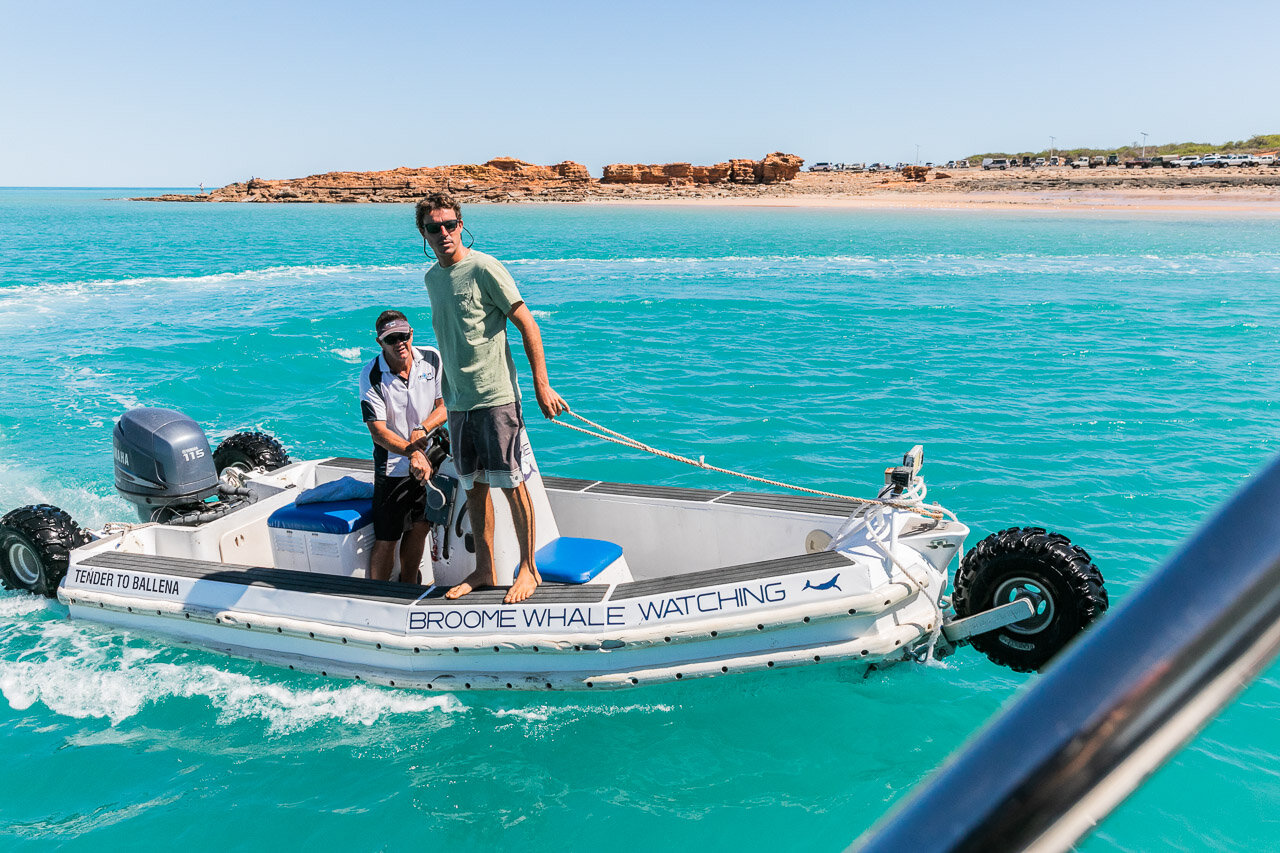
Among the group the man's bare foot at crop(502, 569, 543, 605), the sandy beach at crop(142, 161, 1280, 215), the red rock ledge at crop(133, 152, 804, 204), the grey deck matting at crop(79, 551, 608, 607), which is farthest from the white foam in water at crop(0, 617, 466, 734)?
the red rock ledge at crop(133, 152, 804, 204)

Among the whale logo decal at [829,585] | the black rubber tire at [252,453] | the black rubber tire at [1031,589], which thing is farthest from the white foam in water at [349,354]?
the black rubber tire at [1031,589]

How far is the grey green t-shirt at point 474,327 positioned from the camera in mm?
5285

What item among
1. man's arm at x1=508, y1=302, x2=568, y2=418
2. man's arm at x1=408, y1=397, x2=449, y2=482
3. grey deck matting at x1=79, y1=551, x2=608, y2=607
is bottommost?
grey deck matting at x1=79, y1=551, x2=608, y2=607

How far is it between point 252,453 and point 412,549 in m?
3.08

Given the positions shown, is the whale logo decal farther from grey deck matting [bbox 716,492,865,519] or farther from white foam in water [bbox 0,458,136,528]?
white foam in water [bbox 0,458,136,528]

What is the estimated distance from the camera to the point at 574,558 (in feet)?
20.6

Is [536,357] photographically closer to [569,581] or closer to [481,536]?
[481,536]

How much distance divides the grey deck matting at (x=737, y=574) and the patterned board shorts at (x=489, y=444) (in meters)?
1.02

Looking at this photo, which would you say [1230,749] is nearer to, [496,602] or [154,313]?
[496,602]

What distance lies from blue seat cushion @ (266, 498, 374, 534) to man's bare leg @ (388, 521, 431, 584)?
0.37 m

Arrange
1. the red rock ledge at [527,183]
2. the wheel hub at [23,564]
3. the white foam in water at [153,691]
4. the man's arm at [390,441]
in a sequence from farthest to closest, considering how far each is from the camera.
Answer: the red rock ledge at [527,183], the wheel hub at [23,564], the white foam in water at [153,691], the man's arm at [390,441]

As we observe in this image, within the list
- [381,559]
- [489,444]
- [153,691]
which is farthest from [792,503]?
[153,691]

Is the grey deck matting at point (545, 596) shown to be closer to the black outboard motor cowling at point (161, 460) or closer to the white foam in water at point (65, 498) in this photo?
the black outboard motor cowling at point (161, 460)

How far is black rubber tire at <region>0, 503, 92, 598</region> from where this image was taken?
7.41 meters
